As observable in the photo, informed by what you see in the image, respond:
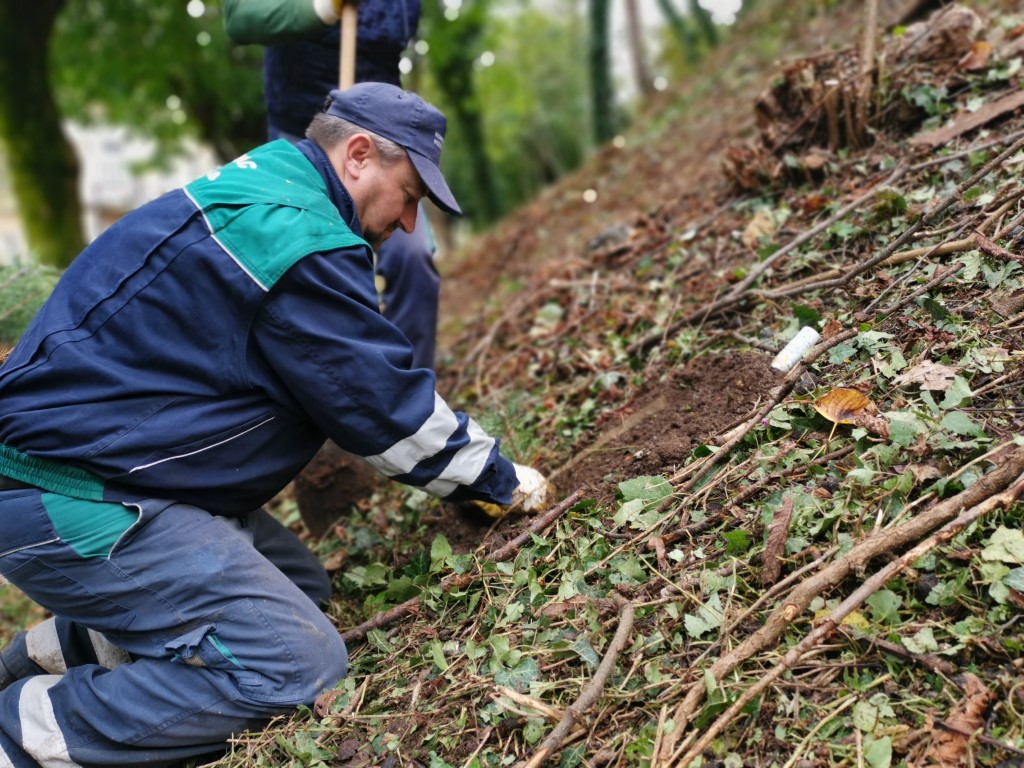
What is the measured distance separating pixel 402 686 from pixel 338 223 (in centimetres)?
141

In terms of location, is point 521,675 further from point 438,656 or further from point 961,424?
point 961,424

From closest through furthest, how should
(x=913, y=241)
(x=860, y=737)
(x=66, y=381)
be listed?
(x=860, y=737) < (x=66, y=381) < (x=913, y=241)

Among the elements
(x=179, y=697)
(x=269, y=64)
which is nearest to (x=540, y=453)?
(x=179, y=697)

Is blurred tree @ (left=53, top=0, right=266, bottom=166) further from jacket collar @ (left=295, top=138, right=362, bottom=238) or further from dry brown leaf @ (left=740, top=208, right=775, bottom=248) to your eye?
jacket collar @ (left=295, top=138, right=362, bottom=238)

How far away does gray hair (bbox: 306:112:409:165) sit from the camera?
2527 millimetres

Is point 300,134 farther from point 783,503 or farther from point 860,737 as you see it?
point 860,737

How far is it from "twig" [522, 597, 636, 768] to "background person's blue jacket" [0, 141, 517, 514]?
30.8 inches

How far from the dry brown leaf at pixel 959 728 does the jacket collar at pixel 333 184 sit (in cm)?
212

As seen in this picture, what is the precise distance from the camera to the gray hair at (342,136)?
253cm

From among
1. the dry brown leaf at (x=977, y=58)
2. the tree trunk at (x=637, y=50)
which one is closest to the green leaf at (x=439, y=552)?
the dry brown leaf at (x=977, y=58)

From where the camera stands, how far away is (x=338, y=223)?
238 centimetres

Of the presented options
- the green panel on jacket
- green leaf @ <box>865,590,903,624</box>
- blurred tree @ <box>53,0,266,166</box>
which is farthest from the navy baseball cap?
blurred tree @ <box>53,0,266,166</box>

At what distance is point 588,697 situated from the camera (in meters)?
2.01

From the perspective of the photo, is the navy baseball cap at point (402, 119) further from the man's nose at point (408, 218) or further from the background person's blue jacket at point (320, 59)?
the background person's blue jacket at point (320, 59)
